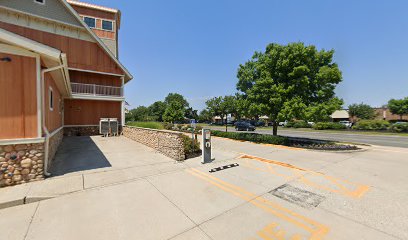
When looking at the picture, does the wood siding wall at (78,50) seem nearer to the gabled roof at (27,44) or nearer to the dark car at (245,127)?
the gabled roof at (27,44)

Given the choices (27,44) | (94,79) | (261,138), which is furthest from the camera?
(94,79)

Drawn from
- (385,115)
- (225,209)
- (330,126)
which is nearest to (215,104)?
(330,126)

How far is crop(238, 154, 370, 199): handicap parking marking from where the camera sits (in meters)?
5.23

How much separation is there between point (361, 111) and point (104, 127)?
61.6m

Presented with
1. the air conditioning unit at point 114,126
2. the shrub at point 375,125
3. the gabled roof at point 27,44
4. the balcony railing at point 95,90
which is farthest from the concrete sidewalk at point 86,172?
the shrub at point 375,125

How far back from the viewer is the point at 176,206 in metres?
4.11

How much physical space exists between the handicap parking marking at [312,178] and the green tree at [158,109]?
218 ft

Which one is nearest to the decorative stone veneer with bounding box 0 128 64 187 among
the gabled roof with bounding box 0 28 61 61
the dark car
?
the gabled roof with bounding box 0 28 61 61

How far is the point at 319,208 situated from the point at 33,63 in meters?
8.74

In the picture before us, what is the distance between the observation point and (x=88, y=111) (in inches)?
634

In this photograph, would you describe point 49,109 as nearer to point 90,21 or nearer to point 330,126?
point 90,21

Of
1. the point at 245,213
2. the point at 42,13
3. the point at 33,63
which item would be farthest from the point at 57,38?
the point at 245,213

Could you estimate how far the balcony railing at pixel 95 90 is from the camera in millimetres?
15297

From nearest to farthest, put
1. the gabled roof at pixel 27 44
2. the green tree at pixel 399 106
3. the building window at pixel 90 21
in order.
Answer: the gabled roof at pixel 27 44, the building window at pixel 90 21, the green tree at pixel 399 106
